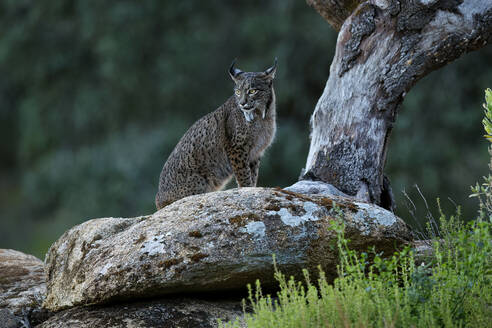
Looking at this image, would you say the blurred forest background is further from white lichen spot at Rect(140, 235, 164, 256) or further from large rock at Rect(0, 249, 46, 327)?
white lichen spot at Rect(140, 235, 164, 256)

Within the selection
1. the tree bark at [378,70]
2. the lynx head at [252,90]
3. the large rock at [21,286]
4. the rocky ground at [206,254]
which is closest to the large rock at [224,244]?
the rocky ground at [206,254]

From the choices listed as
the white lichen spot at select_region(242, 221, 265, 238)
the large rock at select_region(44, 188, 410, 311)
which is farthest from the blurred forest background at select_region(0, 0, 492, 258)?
the white lichen spot at select_region(242, 221, 265, 238)

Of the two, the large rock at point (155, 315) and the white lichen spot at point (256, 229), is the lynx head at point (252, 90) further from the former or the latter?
the large rock at point (155, 315)

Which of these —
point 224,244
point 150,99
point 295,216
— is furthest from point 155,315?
point 150,99

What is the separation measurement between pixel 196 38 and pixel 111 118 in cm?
317

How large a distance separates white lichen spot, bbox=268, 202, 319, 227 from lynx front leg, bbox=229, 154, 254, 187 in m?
2.91

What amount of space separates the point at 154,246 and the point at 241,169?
3.14m

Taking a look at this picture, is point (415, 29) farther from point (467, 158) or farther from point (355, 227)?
point (467, 158)

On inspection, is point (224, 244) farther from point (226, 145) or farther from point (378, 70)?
point (226, 145)

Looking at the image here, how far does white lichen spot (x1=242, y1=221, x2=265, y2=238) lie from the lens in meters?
4.84

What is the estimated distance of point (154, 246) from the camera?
4855 mm

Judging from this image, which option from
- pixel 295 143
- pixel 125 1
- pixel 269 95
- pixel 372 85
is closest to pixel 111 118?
pixel 125 1

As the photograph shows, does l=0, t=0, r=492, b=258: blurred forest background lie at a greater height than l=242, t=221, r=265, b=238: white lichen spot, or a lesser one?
greater

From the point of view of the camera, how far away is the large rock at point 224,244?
4.78 meters
